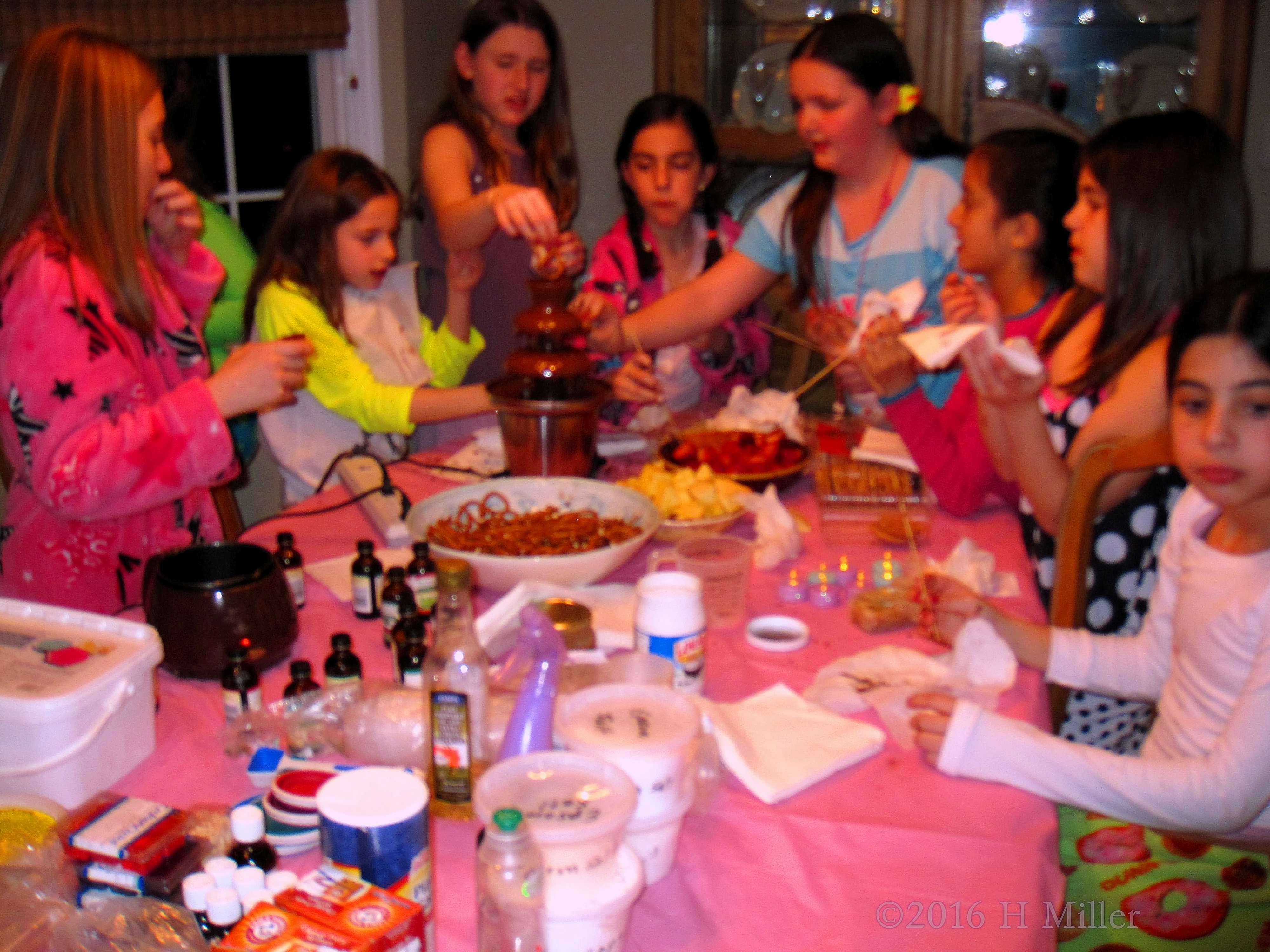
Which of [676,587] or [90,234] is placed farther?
[90,234]

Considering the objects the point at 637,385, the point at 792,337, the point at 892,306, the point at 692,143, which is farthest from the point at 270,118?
the point at 892,306

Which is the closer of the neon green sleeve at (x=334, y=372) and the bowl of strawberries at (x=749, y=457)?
the bowl of strawberries at (x=749, y=457)

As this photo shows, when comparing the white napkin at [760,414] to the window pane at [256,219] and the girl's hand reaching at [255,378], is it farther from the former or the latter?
the window pane at [256,219]

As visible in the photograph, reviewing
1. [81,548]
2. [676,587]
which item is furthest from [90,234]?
[676,587]

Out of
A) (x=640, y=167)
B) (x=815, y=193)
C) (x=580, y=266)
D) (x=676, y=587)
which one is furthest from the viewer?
(x=640, y=167)

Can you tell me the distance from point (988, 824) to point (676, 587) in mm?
417

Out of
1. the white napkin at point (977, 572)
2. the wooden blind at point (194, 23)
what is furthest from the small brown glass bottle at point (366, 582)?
the wooden blind at point (194, 23)

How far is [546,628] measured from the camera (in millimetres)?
1063

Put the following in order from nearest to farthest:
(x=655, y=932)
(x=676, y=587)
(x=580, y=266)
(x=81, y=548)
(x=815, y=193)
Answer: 1. (x=655, y=932)
2. (x=676, y=587)
3. (x=81, y=548)
4. (x=580, y=266)
5. (x=815, y=193)

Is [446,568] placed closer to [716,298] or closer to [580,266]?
[580,266]

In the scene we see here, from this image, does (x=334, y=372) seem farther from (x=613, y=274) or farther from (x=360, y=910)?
(x=360, y=910)

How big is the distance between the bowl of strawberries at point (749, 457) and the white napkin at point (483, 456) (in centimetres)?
34

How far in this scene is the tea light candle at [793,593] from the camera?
1690 mm

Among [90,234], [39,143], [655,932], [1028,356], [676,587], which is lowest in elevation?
[655,932]
